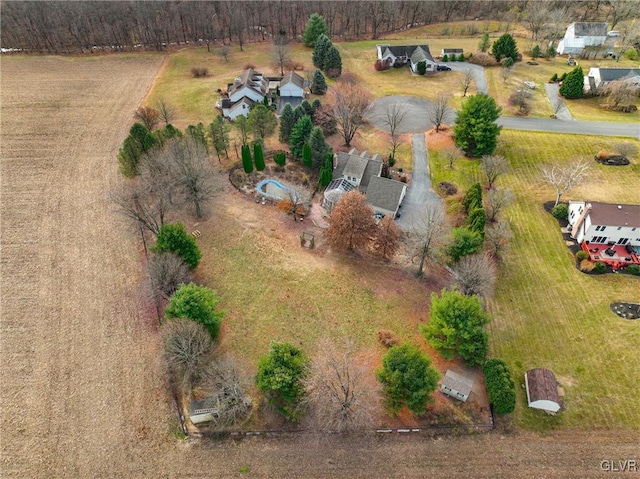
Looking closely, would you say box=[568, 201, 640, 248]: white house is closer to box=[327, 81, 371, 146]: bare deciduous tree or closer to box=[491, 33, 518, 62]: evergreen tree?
box=[327, 81, 371, 146]: bare deciduous tree

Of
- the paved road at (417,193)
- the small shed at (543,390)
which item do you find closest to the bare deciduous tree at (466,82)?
the paved road at (417,193)

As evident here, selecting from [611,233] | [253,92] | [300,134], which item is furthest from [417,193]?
[253,92]

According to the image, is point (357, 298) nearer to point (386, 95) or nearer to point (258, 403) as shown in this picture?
point (258, 403)

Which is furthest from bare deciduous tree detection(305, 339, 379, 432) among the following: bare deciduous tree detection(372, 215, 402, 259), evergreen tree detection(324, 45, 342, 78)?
evergreen tree detection(324, 45, 342, 78)

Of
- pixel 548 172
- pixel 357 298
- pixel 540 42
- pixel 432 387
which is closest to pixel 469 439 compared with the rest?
pixel 432 387

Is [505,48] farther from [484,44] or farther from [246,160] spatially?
[246,160]

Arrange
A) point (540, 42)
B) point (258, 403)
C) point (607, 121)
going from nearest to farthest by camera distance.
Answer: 1. point (258, 403)
2. point (607, 121)
3. point (540, 42)

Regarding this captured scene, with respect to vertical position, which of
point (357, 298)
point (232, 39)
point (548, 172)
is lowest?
point (357, 298)
